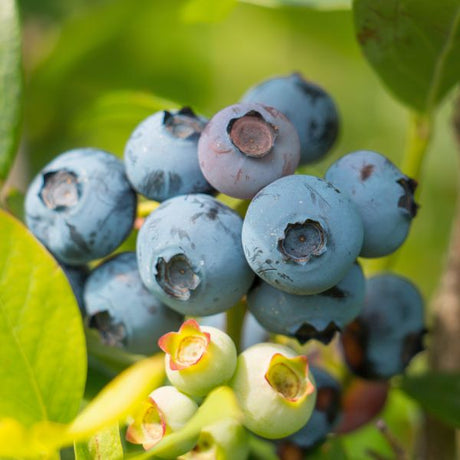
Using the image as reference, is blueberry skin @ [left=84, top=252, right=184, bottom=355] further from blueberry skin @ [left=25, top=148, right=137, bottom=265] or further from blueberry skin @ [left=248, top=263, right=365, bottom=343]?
blueberry skin @ [left=248, top=263, right=365, bottom=343]

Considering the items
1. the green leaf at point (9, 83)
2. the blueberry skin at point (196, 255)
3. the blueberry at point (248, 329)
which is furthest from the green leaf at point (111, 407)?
the green leaf at point (9, 83)

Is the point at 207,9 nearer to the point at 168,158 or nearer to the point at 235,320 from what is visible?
the point at 168,158

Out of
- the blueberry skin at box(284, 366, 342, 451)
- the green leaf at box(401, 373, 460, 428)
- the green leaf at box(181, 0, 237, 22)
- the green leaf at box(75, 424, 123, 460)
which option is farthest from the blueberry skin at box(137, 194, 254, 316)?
the green leaf at box(181, 0, 237, 22)

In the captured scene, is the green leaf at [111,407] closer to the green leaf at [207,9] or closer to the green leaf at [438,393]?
the green leaf at [438,393]

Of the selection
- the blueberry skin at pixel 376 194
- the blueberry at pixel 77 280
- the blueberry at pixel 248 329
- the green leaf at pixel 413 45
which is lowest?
the blueberry at pixel 248 329

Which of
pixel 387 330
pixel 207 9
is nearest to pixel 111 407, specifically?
pixel 387 330

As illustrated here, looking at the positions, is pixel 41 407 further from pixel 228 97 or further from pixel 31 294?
pixel 228 97
